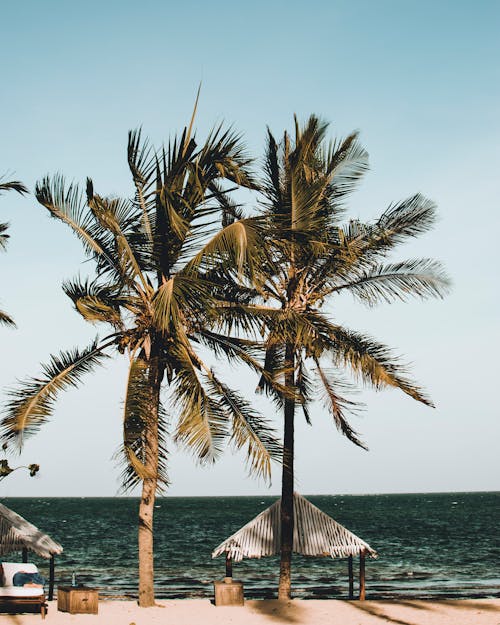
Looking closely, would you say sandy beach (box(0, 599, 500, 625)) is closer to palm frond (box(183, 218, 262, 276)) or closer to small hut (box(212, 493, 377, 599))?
small hut (box(212, 493, 377, 599))

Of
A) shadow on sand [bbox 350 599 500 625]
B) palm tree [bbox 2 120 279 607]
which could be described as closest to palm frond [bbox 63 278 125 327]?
palm tree [bbox 2 120 279 607]

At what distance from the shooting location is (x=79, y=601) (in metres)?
17.7

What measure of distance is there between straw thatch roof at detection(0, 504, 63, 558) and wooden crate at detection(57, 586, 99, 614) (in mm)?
2257

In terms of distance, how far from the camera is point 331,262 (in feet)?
63.0

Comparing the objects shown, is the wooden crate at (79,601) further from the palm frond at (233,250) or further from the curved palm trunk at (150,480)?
the palm frond at (233,250)

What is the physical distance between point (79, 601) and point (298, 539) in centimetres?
599

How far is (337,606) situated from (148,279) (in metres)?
10.3

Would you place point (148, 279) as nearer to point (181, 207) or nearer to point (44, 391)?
point (181, 207)

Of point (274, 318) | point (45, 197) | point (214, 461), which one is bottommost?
point (214, 461)

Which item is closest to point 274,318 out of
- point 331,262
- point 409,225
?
point 331,262

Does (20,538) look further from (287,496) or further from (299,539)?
(299,539)

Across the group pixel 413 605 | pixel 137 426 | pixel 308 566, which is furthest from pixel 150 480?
A: pixel 308 566

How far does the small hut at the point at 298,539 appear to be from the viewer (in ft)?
68.6

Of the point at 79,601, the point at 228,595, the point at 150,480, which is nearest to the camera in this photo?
the point at 150,480
